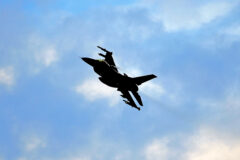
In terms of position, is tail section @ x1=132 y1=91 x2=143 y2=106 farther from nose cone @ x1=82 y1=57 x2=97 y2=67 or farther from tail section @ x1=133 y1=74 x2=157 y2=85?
nose cone @ x1=82 y1=57 x2=97 y2=67

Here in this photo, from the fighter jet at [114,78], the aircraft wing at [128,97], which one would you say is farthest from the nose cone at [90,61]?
the aircraft wing at [128,97]

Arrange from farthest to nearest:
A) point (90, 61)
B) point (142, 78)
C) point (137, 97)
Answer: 1. point (137, 97)
2. point (142, 78)
3. point (90, 61)

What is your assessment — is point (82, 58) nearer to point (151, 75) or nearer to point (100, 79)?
point (100, 79)

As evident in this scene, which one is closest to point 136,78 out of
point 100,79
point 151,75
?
point 151,75

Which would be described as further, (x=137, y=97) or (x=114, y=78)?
(x=137, y=97)

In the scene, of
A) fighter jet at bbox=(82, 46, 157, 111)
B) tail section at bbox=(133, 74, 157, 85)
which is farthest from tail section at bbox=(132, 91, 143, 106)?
tail section at bbox=(133, 74, 157, 85)

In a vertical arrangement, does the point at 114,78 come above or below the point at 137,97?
above

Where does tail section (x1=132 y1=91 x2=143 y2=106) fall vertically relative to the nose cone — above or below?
below

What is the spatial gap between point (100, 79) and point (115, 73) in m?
3.64

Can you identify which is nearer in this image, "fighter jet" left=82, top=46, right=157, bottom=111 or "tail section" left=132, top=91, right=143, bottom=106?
"fighter jet" left=82, top=46, right=157, bottom=111

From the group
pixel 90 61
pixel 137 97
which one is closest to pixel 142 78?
pixel 137 97

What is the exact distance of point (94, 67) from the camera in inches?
2980

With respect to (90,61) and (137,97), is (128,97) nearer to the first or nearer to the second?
(137,97)

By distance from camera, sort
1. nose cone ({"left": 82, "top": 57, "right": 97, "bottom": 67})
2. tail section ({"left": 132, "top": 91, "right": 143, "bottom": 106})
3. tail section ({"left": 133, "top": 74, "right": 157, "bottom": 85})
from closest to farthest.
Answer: nose cone ({"left": 82, "top": 57, "right": 97, "bottom": 67})
tail section ({"left": 133, "top": 74, "right": 157, "bottom": 85})
tail section ({"left": 132, "top": 91, "right": 143, "bottom": 106})
